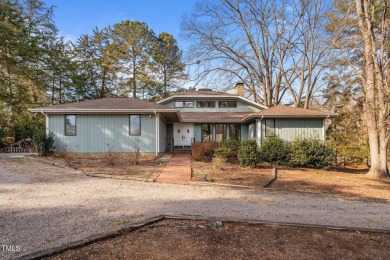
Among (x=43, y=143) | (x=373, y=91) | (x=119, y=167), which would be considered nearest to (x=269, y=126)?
(x=373, y=91)

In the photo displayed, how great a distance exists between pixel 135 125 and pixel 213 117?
769 cm

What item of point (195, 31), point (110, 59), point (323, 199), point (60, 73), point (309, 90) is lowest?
point (323, 199)

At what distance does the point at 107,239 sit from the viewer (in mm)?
3443

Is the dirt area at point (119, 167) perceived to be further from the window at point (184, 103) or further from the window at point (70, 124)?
the window at point (184, 103)

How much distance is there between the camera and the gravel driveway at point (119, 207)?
3.82 m

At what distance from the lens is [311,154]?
1278 cm

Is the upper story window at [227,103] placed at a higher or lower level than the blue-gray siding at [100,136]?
higher

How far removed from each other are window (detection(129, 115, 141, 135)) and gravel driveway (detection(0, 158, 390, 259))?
619cm

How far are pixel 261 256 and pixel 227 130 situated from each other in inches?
667

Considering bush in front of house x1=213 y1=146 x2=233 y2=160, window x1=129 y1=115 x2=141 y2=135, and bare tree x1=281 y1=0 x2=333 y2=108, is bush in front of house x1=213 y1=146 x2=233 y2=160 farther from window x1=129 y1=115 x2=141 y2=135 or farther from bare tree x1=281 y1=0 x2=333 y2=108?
bare tree x1=281 y1=0 x2=333 y2=108

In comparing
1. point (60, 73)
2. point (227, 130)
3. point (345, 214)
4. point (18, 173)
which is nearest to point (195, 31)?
point (227, 130)

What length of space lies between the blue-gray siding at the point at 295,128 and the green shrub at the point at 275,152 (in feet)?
6.51

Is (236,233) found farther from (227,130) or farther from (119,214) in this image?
(227,130)

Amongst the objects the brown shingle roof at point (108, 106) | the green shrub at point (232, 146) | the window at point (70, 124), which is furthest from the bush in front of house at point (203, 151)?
the window at point (70, 124)
